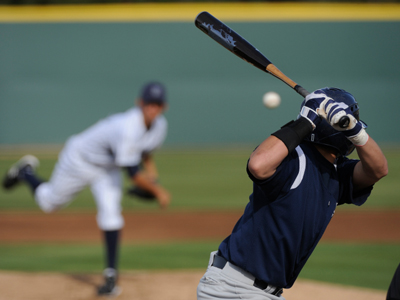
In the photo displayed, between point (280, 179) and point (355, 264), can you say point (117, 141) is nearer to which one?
point (280, 179)

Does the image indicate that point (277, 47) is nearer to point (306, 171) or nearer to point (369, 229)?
point (369, 229)

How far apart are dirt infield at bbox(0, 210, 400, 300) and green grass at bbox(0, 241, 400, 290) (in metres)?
0.38

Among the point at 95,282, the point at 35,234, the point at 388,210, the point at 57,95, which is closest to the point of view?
the point at 95,282

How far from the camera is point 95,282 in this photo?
5.02 meters

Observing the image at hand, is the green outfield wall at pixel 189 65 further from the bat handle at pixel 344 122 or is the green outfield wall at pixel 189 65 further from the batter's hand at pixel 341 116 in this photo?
the bat handle at pixel 344 122

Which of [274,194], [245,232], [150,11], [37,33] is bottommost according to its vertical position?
[245,232]

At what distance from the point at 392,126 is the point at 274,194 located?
17.2 m

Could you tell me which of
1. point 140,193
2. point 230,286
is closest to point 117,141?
point 140,193

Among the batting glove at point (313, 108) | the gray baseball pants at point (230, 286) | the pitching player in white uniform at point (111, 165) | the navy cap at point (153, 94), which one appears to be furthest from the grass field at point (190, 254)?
the batting glove at point (313, 108)

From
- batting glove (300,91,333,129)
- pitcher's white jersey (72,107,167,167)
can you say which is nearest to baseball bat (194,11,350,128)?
batting glove (300,91,333,129)

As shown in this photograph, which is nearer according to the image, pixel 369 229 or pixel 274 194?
pixel 274 194

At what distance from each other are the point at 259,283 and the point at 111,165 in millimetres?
2941

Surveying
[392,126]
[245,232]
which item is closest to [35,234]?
[245,232]

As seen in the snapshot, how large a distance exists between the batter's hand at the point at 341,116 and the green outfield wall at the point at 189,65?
15.5 meters
